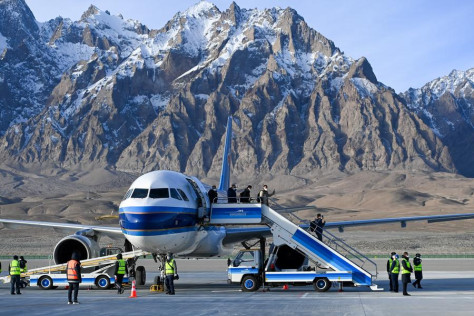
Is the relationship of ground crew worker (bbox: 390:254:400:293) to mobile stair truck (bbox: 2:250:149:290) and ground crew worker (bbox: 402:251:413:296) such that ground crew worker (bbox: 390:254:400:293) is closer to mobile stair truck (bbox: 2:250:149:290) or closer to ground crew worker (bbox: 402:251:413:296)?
ground crew worker (bbox: 402:251:413:296)

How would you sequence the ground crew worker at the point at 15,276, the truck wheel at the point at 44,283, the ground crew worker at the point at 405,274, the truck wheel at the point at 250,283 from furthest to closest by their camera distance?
the truck wheel at the point at 44,283, the truck wheel at the point at 250,283, the ground crew worker at the point at 15,276, the ground crew worker at the point at 405,274

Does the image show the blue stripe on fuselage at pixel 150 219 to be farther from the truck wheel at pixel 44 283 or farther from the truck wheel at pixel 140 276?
the truck wheel at pixel 44 283

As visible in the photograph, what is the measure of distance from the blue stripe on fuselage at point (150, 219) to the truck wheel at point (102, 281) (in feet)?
15.5

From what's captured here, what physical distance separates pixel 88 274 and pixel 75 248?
208cm

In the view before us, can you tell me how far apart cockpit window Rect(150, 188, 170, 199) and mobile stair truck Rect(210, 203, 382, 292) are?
3336mm

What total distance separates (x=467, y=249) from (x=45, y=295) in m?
66.7

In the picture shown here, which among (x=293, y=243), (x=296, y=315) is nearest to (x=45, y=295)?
(x=293, y=243)

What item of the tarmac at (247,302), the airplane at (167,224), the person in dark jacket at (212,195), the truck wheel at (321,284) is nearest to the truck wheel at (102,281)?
the tarmac at (247,302)

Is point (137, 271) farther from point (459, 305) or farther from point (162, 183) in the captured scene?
point (459, 305)

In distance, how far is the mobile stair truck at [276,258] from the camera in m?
31.3

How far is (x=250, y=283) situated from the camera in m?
32.2

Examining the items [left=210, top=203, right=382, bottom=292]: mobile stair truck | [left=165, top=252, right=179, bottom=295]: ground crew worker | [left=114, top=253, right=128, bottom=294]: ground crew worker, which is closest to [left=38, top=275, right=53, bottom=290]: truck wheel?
[left=114, top=253, right=128, bottom=294]: ground crew worker

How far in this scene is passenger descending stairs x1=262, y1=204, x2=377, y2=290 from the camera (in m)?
31.3

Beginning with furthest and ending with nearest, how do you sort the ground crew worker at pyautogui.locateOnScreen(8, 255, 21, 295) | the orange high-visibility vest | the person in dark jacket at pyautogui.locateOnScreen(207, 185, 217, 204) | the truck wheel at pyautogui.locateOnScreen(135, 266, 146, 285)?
the truck wheel at pyautogui.locateOnScreen(135, 266, 146, 285), the person in dark jacket at pyautogui.locateOnScreen(207, 185, 217, 204), the ground crew worker at pyautogui.locateOnScreen(8, 255, 21, 295), the orange high-visibility vest
